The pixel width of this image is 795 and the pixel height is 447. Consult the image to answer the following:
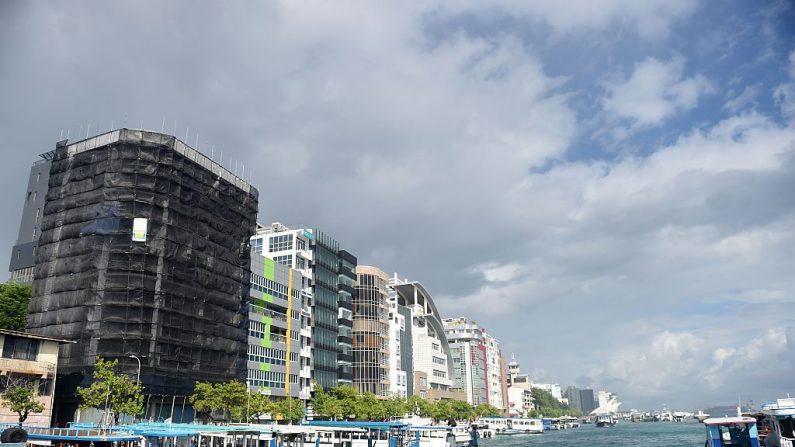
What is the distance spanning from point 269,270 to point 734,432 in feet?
286

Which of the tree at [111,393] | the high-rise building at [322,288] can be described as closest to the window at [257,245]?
the high-rise building at [322,288]

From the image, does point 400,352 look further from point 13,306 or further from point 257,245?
point 13,306

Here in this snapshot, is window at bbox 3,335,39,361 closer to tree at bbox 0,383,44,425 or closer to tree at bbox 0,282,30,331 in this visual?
tree at bbox 0,383,44,425

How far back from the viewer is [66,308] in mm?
92750

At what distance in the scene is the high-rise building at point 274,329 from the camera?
11881cm

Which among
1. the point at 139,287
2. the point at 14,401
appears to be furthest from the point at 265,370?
the point at 14,401

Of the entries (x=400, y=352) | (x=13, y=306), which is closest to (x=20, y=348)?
(x=13, y=306)

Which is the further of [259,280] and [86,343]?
[259,280]

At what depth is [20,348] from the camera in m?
79.6

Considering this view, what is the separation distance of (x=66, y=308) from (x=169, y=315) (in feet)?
45.9

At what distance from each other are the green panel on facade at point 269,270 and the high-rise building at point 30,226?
167 ft

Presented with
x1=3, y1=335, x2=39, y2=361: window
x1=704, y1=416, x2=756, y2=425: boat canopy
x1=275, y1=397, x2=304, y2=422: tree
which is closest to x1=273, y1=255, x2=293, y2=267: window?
x1=275, y1=397, x2=304, y2=422: tree

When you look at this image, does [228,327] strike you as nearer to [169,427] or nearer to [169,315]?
[169,315]

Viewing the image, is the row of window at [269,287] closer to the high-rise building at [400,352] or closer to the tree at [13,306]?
the tree at [13,306]
